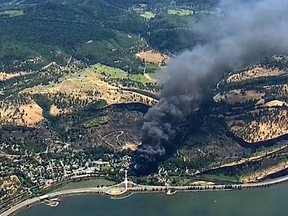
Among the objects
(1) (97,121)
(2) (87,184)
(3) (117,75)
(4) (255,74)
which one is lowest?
(2) (87,184)

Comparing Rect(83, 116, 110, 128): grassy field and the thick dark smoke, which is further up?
the thick dark smoke

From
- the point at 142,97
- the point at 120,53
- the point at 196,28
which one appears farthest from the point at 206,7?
the point at 142,97

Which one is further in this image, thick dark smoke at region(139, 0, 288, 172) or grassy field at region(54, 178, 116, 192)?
thick dark smoke at region(139, 0, 288, 172)

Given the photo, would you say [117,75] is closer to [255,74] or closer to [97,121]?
[97,121]

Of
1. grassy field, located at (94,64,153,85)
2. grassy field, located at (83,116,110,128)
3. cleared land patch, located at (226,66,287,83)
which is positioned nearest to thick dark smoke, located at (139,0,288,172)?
cleared land patch, located at (226,66,287,83)

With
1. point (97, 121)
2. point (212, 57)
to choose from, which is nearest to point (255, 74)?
point (212, 57)

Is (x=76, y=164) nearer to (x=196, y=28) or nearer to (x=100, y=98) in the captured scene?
(x=100, y=98)

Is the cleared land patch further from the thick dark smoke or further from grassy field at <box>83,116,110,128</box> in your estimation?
grassy field at <box>83,116,110,128</box>

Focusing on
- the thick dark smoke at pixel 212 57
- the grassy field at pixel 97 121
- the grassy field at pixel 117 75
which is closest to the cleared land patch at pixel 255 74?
the thick dark smoke at pixel 212 57
